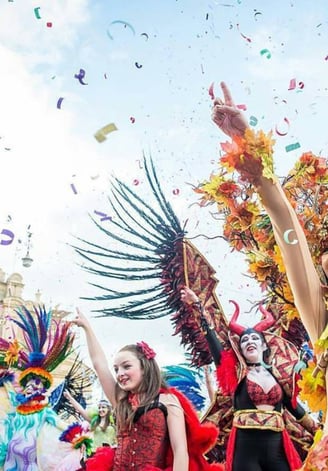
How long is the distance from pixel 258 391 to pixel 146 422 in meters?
1.17

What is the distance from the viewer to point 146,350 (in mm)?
3451

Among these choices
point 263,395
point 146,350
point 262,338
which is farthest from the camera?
point 262,338

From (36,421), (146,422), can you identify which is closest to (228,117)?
(146,422)

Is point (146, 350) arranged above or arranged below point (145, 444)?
above

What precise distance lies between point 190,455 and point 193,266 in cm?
249

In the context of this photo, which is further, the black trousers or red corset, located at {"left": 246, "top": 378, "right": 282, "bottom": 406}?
red corset, located at {"left": 246, "top": 378, "right": 282, "bottom": 406}

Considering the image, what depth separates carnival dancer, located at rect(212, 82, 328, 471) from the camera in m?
1.90

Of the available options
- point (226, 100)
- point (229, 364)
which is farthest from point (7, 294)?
point (226, 100)

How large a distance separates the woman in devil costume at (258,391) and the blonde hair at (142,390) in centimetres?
86

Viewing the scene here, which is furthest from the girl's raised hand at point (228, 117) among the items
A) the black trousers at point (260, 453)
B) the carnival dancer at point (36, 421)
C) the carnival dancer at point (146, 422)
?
the carnival dancer at point (36, 421)

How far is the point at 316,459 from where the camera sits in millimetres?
1599

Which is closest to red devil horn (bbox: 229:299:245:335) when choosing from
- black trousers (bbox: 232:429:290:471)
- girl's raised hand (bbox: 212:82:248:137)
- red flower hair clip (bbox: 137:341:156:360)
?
black trousers (bbox: 232:429:290:471)

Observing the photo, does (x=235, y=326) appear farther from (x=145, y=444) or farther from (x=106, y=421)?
(x=106, y=421)

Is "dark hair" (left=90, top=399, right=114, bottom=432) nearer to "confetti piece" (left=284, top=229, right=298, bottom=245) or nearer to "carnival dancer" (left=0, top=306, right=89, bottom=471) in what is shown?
"carnival dancer" (left=0, top=306, right=89, bottom=471)
